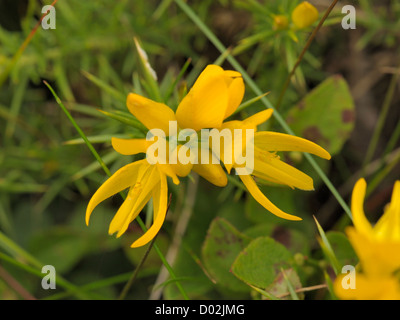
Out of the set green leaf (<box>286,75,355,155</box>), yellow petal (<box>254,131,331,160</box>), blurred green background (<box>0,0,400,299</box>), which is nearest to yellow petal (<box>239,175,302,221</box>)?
yellow petal (<box>254,131,331,160</box>)

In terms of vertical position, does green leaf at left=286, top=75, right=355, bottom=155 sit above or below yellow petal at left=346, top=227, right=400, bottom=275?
above

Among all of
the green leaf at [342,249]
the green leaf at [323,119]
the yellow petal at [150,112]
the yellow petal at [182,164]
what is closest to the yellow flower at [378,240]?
the yellow petal at [182,164]

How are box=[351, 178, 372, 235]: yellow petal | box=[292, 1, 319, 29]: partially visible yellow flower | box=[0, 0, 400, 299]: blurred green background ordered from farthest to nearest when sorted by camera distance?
box=[0, 0, 400, 299]: blurred green background < box=[292, 1, 319, 29]: partially visible yellow flower < box=[351, 178, 372, 235]: yellow petal

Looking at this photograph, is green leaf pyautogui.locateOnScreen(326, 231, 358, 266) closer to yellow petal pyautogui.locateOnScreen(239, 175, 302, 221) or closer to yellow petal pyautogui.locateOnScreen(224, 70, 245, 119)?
yellow petal pyautogui.locateOnScreen(239, 175, 302, 221)

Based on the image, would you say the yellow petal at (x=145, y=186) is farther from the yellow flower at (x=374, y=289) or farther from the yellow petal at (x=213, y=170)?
the yellow flower at (x=374, y=289)

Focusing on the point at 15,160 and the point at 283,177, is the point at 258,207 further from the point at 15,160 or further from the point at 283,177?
the point at 15,160

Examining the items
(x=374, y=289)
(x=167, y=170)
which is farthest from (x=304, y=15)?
(x=374, y=289)

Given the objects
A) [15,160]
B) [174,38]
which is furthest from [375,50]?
[15,160]
